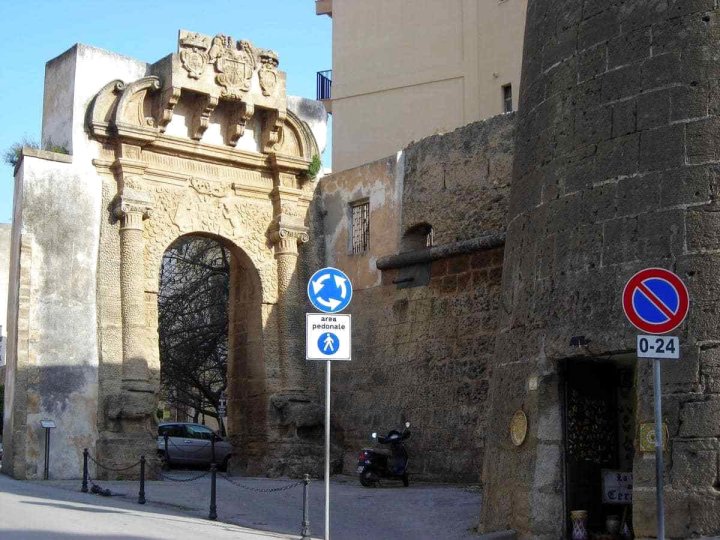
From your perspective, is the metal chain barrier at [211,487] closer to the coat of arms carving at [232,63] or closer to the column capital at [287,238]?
the column capital at [287,238]

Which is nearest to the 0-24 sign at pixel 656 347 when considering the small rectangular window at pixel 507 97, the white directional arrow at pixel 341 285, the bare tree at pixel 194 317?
the white directional arrow at pixel 341 285

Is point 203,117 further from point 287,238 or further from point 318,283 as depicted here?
point 318,283

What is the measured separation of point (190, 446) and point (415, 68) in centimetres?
976

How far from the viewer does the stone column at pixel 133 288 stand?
55.6ft

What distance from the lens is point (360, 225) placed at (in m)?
19.1

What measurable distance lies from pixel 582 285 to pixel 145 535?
14.5 ft

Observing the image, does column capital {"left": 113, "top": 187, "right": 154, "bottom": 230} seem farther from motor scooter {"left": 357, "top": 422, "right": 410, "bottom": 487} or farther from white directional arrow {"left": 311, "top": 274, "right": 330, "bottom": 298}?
white directional arrow {"left": 311, "top": 274, "right": 330, "bottom": 298}

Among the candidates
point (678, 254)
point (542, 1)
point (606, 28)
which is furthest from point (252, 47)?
point (678, 254)

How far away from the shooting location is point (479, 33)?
24.1 metres

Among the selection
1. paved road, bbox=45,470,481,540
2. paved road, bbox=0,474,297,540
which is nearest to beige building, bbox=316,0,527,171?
paved road, bbox=45,470,481,540

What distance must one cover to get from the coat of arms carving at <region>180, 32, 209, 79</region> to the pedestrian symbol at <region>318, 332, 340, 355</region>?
921cm

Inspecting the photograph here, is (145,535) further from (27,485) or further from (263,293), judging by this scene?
(263,293)

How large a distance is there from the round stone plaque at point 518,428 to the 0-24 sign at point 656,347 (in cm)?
263

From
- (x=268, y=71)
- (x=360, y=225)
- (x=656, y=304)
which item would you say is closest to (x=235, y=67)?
(x=268, y=71)
